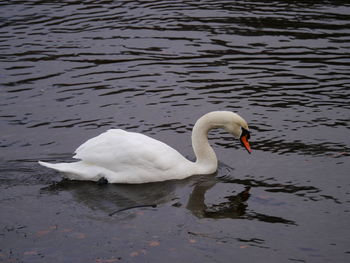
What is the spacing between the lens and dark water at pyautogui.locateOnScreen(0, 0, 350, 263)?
895cm

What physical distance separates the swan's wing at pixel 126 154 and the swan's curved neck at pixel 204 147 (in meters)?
0.53

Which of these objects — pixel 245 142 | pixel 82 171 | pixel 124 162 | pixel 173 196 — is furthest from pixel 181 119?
pixel 173 196

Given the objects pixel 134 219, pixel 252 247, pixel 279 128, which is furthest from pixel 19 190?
pixel 279 128

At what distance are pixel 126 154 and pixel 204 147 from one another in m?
1.29

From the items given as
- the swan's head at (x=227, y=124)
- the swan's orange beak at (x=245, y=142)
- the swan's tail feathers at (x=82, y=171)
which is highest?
the swan's head at (x=227, y=124)

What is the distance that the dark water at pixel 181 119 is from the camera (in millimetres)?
8945

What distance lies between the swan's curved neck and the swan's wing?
0.53 meters

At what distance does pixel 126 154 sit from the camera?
1077 cm

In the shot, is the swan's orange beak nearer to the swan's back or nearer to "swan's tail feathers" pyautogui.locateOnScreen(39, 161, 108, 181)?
the swan's back

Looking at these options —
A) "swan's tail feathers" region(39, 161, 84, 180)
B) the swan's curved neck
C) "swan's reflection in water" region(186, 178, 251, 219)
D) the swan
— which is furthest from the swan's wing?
"swan's reflection in water" region(186, 178, 251, 219)

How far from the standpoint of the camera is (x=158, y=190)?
10625mm

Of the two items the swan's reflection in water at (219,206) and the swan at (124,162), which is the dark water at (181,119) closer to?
the swan's reflection in water at (219,206)

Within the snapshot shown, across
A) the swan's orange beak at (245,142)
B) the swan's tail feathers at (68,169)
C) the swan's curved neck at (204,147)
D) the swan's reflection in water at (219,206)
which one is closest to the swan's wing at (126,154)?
the swan's tail feathers at (68,169)

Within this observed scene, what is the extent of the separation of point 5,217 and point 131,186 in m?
1.99
